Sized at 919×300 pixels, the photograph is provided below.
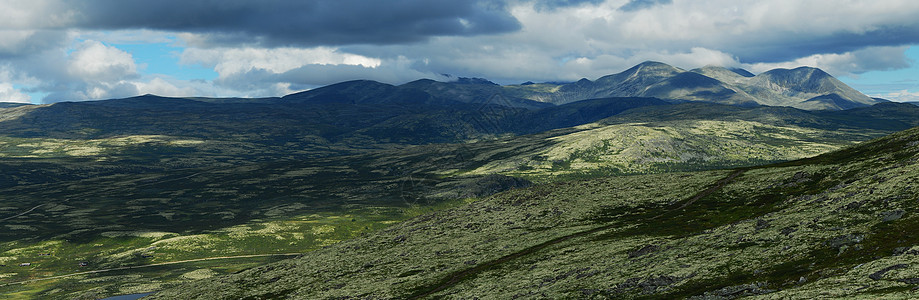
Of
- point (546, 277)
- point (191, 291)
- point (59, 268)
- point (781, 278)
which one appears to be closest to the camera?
point (781, 278)

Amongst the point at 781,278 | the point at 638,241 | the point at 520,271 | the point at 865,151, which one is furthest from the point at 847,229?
the point at 865,151

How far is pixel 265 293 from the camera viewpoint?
368ft

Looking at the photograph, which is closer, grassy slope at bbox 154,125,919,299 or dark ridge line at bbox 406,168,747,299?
grassy slope at bbox 154,125,919,299

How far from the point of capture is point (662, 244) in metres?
80.9

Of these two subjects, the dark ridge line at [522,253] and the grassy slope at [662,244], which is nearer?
the grassy slope at [662,244]

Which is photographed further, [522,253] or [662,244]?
[522,253]

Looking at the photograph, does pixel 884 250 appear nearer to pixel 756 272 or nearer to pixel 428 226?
pixel 756 272

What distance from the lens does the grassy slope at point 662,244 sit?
56.9 metres

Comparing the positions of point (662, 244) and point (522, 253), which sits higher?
point (662, 244)

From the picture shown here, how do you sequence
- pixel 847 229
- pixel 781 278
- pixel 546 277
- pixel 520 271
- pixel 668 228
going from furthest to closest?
pixel 668 228 → pixel 520 271 → pixel 546 277 → pixel 847 229 → pixel 781 278

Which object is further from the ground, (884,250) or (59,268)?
(884,250)

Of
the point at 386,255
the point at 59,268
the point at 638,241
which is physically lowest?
the point at 59,268

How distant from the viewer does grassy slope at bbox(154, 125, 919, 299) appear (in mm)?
56938

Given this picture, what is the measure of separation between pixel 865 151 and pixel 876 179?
41.4m
